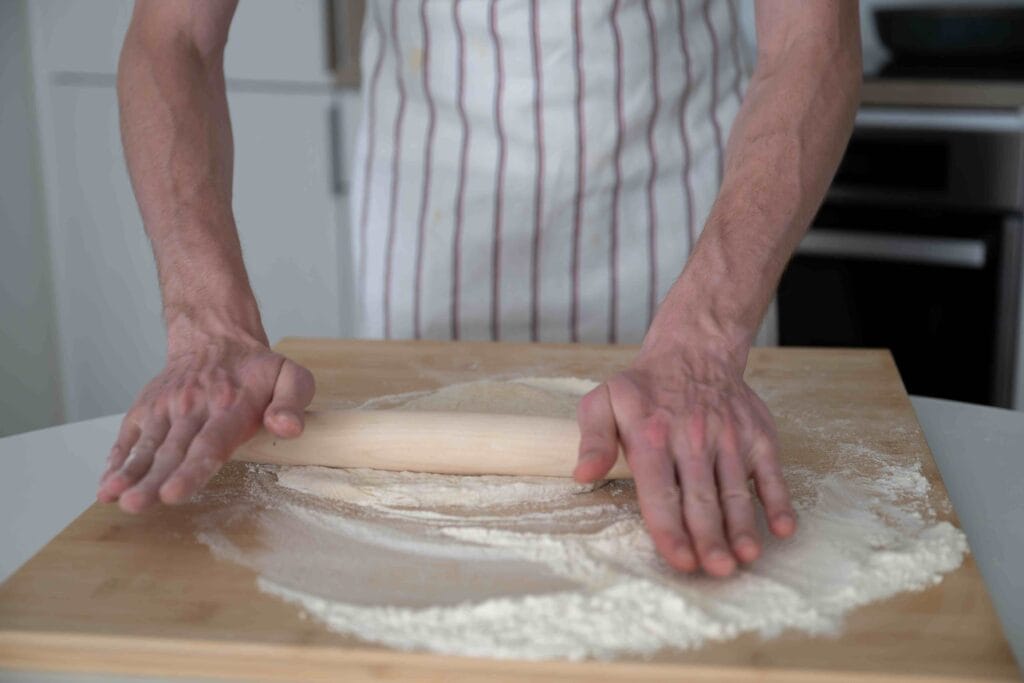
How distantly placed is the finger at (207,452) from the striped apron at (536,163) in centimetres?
57

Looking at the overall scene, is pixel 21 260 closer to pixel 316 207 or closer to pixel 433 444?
pixel 316 207

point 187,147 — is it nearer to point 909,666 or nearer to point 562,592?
point 562,592

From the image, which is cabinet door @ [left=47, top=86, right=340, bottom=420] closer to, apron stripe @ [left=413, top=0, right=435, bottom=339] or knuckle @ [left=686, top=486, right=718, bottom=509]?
apron stripe @ [left=413, top=0, right=435, bottom=339]

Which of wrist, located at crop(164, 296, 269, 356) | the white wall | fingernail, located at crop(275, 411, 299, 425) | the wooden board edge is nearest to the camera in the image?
the wooden board edge

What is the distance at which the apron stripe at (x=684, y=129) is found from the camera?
4.43 ft

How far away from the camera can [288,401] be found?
→ 0.86 meters

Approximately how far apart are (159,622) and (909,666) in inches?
15.9

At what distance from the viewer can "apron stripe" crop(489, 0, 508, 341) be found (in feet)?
4.31

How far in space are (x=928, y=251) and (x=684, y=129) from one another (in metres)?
0.79

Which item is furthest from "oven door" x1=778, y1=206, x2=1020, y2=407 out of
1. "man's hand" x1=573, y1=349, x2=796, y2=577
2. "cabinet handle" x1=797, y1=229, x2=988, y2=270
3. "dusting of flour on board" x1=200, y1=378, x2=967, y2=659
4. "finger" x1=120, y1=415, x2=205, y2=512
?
"finger" x1=120, y1=415, x2=205, y2=512

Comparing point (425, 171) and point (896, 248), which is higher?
point (425, 171)

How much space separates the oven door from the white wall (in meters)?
1.55

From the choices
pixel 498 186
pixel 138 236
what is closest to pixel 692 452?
pixel 498 186

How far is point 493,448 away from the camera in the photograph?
84cm
